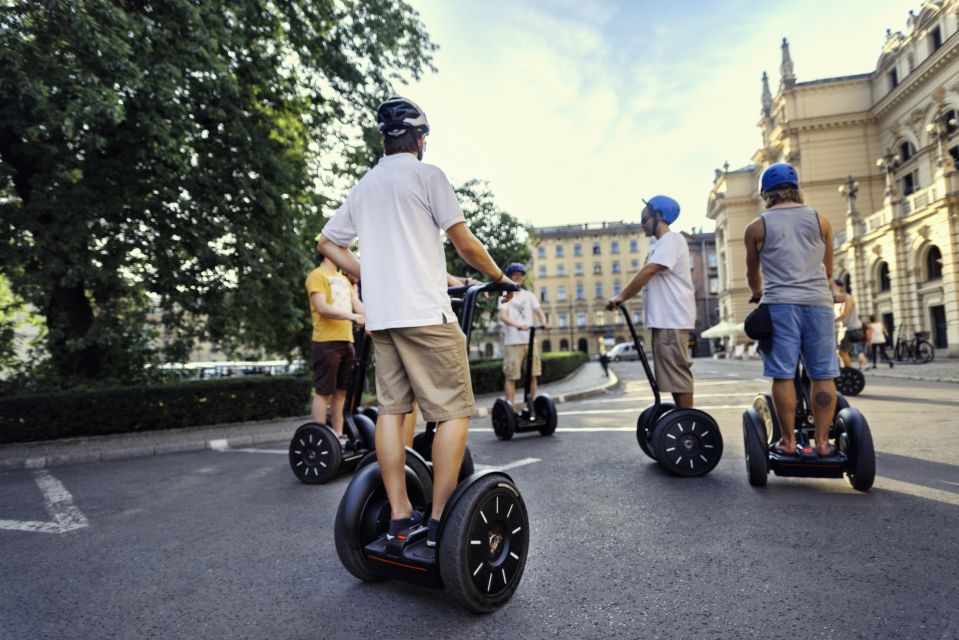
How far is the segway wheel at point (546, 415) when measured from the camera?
6906mm

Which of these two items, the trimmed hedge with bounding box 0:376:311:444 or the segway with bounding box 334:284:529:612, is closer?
the segway with bounding box 334:284:529:612

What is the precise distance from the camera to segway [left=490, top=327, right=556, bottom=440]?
6781 mm

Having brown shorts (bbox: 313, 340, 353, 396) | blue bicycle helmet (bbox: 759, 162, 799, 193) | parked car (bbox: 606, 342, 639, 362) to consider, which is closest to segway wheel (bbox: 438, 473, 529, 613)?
blue bicycle helmet (bbox: 759, 162, 799, 193)

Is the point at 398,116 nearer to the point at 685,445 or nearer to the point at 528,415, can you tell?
the point at 685,445

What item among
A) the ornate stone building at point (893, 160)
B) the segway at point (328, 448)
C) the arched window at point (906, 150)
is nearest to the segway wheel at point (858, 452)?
the segway at point (328, 448)

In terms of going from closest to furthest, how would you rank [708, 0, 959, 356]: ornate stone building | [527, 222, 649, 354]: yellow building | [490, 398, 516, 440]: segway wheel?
[490, 398, 516, 440]: segway wheel → [708, 0, 959, 356]: ornate stone building → [527, 222, 649, 354]: yellow building

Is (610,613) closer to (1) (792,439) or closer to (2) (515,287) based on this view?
(2) (515,287)

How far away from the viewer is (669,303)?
456cm

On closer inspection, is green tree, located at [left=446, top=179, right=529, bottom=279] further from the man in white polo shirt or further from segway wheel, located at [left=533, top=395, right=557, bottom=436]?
the man in white polo shirt

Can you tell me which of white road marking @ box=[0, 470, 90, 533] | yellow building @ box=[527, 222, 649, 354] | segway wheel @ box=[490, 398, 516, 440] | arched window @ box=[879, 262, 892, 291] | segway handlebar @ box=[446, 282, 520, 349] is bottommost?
white road marking @ box=[0, 470, 90, 533]

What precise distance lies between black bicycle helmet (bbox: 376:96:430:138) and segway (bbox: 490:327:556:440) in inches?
171

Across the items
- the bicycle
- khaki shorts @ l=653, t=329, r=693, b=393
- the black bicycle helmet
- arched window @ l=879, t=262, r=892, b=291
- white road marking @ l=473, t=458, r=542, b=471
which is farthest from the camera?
arched window @ l=879, t=262, r=892, b=291

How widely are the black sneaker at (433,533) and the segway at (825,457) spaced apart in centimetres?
244

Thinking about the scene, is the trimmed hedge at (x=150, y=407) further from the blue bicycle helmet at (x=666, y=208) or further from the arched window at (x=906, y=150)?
the arched window at (x=906, y=150)
